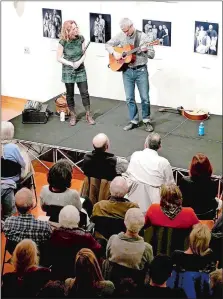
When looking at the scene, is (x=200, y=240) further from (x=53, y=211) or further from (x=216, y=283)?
(x=53, y=211)

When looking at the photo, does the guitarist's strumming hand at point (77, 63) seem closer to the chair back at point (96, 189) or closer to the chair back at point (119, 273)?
the chair back at point (96, 189)

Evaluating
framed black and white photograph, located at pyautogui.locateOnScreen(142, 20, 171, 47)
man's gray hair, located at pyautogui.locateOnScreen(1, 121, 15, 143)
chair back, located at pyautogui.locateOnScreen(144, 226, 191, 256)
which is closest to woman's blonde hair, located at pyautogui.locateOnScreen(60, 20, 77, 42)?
framed black and white photograph, located at pyautogui.locateOnScreen(142, 20, 171, 47)

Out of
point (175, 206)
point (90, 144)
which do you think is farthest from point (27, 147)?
point (175, 206)

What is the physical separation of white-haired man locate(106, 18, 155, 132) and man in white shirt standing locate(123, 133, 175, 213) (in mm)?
2091

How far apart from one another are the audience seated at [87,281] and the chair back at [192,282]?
0.49 metres

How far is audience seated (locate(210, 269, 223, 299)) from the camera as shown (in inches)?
203

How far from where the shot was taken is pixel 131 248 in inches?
213

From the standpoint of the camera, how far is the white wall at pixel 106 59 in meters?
9.53

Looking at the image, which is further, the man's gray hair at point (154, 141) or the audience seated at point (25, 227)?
the man's gray hair at point (154, 141)

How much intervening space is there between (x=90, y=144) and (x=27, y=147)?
2.90 feet

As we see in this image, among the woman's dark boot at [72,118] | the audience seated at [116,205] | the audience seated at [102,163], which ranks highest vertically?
the woman's dark boot at [72,118]

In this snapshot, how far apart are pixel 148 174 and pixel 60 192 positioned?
3.22 feet

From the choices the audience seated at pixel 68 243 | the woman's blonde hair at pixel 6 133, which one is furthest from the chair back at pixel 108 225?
the woman's blonde hair at pixel 6 133

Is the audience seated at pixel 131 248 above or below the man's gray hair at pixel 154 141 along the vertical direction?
below
